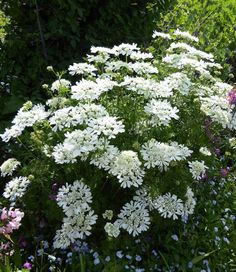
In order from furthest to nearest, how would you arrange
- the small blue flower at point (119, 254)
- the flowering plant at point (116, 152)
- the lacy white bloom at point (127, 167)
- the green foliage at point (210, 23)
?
the green foliage at point (210, 23), the small blue flower at point (119, 254), the flowering plant at point (116, 152), the lacy white bloom at point (127, 167)

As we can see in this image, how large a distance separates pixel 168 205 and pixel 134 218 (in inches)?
8.0

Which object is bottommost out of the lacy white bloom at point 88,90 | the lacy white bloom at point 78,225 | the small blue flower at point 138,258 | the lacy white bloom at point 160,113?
the small blue flower at point 138,258

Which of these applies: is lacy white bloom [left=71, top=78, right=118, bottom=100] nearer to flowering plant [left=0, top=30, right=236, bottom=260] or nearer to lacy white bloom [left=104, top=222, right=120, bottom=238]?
flowering plant [left=0, top=30, right=236, bottom=260]

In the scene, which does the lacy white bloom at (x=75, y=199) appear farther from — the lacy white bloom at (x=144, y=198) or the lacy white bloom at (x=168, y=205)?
the lacy white bloom at (x=168, y=205)

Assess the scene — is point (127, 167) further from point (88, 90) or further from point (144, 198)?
point (88, 90)

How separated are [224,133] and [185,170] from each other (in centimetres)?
121

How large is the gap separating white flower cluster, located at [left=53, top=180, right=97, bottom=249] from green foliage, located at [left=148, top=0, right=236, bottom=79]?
2.77m

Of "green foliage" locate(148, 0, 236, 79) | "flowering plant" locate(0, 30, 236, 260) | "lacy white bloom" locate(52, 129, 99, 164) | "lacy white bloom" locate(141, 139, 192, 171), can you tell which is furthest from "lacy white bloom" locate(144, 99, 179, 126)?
"green foliage" locate(148, 0, 236, 79)

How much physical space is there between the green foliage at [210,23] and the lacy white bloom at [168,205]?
2.51 metres

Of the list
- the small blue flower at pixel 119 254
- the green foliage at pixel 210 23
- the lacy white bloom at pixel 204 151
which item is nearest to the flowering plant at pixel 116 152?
the lacy white bloom at pixel 204 151

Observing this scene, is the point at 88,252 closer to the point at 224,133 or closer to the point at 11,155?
the point at 11,155

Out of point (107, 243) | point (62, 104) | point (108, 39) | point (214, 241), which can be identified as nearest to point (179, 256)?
point (214, 241)

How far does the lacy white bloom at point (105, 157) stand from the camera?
91.0 inches

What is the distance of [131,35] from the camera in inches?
178
